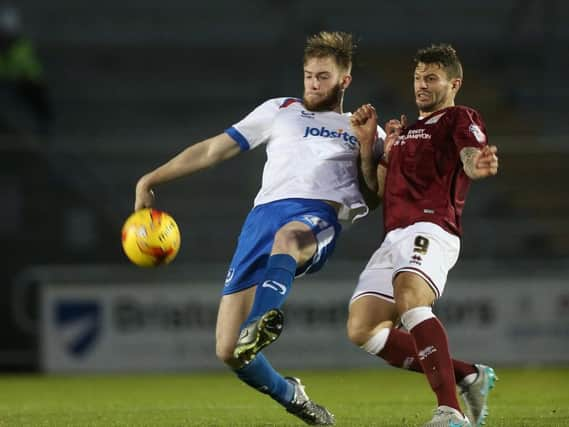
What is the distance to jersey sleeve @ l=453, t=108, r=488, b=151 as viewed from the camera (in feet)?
20.9

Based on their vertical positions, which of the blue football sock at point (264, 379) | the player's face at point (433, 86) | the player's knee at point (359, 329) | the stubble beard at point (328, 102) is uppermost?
the player's face at point (433, 86)

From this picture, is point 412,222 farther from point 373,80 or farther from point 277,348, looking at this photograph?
point 373,80

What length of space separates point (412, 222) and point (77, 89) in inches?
574

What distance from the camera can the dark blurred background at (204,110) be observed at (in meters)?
14.5

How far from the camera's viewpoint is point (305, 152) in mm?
6918

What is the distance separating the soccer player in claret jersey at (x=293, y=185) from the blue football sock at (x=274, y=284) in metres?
0.09

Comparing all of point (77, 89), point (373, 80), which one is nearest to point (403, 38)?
point (373, 80)

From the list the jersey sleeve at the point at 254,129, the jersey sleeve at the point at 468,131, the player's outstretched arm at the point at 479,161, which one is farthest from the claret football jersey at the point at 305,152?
the player's outstretched arm at the point at 479,161

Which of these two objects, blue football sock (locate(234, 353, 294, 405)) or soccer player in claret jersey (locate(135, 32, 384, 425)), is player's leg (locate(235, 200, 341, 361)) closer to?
soccer player in claret jersey (locate(135, 32, 384, 425))

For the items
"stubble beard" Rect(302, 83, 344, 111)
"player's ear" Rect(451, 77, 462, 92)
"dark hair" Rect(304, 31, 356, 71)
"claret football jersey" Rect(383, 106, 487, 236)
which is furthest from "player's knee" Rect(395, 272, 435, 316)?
"dark hair" Rect(304, 31, 356, 71)

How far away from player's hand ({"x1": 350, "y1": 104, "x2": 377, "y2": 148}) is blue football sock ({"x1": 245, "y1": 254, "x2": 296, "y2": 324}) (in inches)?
34.9

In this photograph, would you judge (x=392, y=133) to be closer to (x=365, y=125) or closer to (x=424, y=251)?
(x=365, y=125)

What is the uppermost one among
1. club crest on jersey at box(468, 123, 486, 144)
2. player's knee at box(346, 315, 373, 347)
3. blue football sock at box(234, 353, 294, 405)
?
club crest on jersey at box(468, 123, 486, 144)

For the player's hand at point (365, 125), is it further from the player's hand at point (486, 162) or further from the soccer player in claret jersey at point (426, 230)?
the player's hand at point (486, 162)
